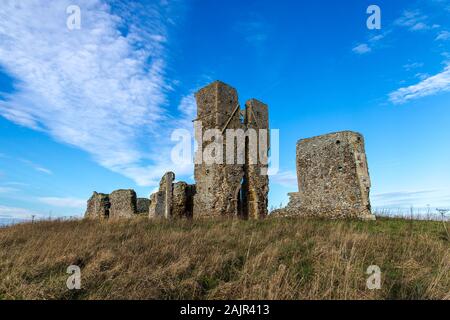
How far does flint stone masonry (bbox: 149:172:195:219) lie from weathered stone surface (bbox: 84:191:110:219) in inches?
262

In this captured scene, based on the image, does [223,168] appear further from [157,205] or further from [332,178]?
[332,178]

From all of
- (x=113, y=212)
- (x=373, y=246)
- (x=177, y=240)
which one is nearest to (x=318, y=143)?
(x=373, y=246)

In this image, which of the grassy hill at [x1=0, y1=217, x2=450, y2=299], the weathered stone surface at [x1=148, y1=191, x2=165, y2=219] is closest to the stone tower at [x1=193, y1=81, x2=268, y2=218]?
the weathered stone surface at [x1=148, y1=191, x2=165, y2=219]

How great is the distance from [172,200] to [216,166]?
12.5 feet

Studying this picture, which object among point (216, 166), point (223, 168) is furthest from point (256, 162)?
point (216, 166)

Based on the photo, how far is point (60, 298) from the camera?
413 cm

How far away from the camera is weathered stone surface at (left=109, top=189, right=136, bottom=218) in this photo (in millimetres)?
19516

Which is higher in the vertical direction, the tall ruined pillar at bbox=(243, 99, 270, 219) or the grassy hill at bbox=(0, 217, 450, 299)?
the tall ruined pillar at bbox=(243, 99, 270, 219)

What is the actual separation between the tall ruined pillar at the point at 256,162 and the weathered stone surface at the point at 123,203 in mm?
8489

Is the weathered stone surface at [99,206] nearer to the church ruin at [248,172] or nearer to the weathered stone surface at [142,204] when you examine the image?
the weathered stone surface at [142,204]

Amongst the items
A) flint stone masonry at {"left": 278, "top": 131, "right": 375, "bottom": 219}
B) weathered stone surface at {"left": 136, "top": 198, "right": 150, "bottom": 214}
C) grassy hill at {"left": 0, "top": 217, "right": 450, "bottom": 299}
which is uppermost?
flint stone masonry at {"left": 278, "top": 131, "right": 375, "bottom": 219}

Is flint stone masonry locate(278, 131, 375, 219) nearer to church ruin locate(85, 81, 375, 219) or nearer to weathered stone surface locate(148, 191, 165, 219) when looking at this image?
church ruin locate(85, 81, 375, 219)

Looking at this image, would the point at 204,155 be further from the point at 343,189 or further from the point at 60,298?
the point at 60,298

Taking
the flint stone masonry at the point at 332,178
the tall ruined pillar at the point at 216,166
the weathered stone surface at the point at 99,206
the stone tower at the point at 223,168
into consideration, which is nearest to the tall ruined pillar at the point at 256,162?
the stone tower at the point at 223,168
